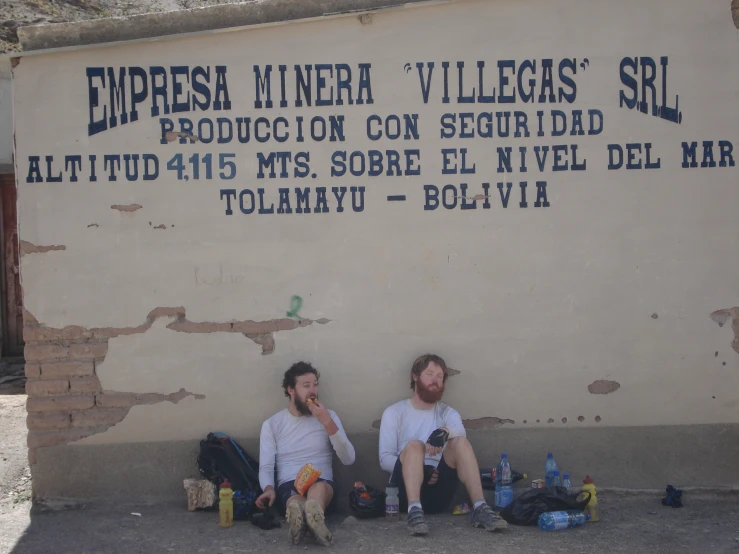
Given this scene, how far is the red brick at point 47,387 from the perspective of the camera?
5.90 meters

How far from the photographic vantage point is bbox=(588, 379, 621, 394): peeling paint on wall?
19.9 ft

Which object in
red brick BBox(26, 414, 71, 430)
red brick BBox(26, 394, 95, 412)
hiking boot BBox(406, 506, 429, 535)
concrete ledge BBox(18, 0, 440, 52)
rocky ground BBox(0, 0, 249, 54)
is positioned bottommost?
hiking boot BBox(406, 506, 429, 535)

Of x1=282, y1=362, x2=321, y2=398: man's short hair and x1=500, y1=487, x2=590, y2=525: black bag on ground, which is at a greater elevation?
x1=282, y1=362, x2=321, y2=398: man's short hair

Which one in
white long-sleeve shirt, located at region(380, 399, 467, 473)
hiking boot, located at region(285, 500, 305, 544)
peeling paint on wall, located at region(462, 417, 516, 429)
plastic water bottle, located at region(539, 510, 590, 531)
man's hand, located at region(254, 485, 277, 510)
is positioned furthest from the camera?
peeling paint on wall, located at region(462, 417, 516, 429)

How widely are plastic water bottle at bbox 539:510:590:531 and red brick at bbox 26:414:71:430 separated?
332 centimetres

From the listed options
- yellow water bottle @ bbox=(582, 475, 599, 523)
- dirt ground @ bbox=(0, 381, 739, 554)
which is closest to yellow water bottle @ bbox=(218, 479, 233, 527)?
dirt ground @ bbox=(0, 381, 739, 554)

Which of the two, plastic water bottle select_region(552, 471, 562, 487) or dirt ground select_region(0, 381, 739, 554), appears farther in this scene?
plastic water bottle select_region(552, 471, 562, 487)

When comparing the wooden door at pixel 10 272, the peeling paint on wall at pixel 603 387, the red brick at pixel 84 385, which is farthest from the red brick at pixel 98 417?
the wooden door at pixel 10 272

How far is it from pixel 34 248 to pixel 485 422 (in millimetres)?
3400

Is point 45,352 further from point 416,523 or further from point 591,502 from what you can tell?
point 591,502

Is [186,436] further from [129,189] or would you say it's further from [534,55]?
[534,55]

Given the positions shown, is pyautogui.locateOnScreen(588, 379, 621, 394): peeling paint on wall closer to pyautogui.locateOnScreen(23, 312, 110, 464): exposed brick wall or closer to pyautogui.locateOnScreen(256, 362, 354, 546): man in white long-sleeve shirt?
pyautogui.locateOnScreen(256, 362, 354, 546): man in white long-sleeve shirt

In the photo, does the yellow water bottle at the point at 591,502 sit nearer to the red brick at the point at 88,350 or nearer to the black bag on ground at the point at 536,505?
the black bag on ground at the point at 536,505

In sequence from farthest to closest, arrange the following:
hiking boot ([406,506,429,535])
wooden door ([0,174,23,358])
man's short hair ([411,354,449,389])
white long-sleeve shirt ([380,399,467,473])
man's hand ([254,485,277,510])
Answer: wooden door ([0,174,23,358]), man's short hair ([411,354,449,389]), white long-sleeve shirt ([380,399,467,473]), man's hand ([254,485,277,510]), hiking boot ([406,506,429,535])
